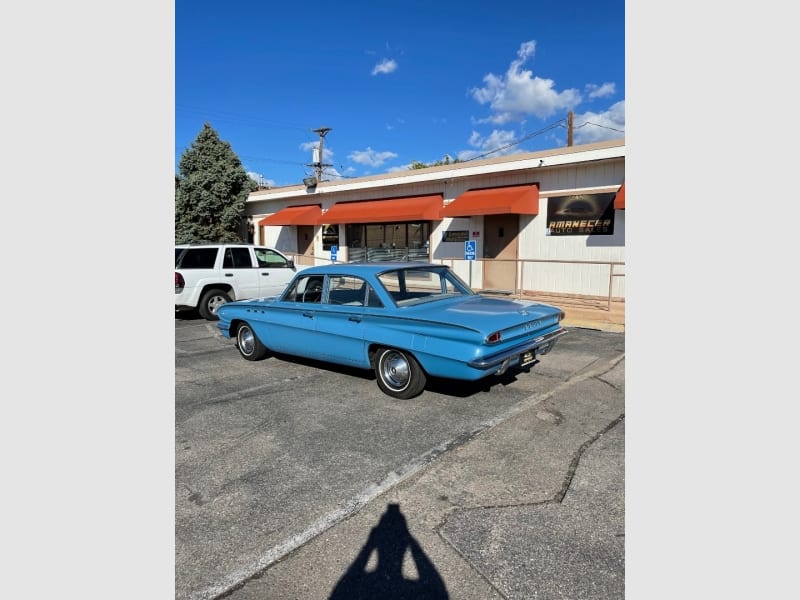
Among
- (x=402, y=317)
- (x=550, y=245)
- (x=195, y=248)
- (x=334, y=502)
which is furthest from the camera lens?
(x=550, y=245)

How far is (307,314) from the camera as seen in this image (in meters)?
5.96

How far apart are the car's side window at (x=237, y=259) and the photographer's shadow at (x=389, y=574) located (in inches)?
364

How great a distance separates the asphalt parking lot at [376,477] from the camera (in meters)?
2.48

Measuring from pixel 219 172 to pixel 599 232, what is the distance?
63.3ft

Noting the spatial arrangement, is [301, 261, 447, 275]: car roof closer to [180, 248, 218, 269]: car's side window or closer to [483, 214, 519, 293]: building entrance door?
[180, 248, 218, 269]: car's side window

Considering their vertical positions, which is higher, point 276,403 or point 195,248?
point 195,248

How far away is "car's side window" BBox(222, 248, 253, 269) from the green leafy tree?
14116 millimetres

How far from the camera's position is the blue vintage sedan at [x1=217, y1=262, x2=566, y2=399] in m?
4.55

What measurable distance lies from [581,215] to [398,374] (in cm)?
943

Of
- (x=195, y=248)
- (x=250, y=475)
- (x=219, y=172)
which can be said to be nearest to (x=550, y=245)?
(x=195, y=248)

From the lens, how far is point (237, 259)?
11.2 meters

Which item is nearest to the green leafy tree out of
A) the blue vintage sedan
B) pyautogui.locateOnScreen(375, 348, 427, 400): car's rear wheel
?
the blue vintage sedan

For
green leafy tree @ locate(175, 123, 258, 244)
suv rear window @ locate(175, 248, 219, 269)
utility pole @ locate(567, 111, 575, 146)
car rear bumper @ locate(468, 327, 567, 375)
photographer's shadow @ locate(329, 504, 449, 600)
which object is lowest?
photographer's shadow @ locate(329, 504, 449, 600)

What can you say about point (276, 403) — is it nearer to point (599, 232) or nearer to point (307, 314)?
point (307, 314)
